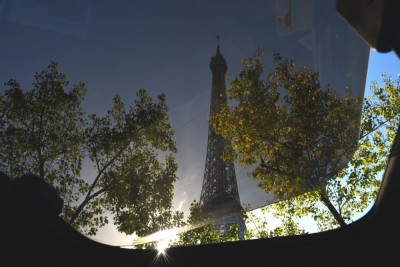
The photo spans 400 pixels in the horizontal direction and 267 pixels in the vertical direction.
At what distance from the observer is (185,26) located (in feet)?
14.2

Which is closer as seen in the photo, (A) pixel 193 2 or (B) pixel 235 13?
(A) pixel 193 2

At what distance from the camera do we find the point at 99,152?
9.13 metres

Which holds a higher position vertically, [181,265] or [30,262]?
[30,262]

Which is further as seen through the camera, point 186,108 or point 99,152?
point 99,152

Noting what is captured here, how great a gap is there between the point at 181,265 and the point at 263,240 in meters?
0.93

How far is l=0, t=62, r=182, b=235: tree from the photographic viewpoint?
20.6 feet

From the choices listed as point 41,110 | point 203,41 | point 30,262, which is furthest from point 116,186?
point 30,262

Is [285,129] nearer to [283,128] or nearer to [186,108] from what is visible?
[283,128]

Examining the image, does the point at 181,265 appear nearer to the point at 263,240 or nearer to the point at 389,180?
the point at 263,240

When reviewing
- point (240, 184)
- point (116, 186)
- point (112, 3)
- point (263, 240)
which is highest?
point (116, 186)

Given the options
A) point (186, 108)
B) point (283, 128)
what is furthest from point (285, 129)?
point (186, 108)

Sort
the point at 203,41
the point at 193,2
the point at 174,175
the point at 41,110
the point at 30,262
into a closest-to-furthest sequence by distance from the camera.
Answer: the point at 30,262 → the point at 193,2 → the point at 203,41 → the point at 41,110 → the point at 174,175

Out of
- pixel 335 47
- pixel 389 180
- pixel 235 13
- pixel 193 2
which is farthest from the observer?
pixel 235 13

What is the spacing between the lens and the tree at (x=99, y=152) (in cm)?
627
